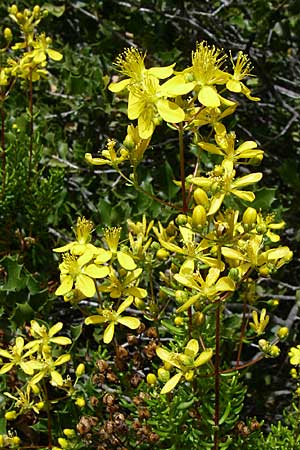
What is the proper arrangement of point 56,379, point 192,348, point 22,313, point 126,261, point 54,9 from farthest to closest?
1. point 54,9
2. point 22,313
3. point 56,379
4. point 126,261
5. point 192,348

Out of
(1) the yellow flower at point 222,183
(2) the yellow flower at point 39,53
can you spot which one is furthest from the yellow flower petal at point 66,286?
(2) the yellow flower at point 39,53

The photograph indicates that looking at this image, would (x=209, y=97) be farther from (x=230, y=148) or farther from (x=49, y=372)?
(x=49, y=372)

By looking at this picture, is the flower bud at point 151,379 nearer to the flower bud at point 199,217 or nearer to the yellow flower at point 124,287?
the yellow flower at point 124,287

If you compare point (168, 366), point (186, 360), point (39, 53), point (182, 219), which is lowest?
point (168, 366)

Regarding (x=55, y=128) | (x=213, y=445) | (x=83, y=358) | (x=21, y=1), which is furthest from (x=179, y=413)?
(x=21, y=1)

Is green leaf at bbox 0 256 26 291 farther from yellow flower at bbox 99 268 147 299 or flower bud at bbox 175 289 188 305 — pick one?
flower bud at bbox 175 289 188 305

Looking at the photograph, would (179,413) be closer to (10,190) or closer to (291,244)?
(10,190)

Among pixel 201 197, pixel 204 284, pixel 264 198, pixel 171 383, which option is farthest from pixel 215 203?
pixel 264 198
